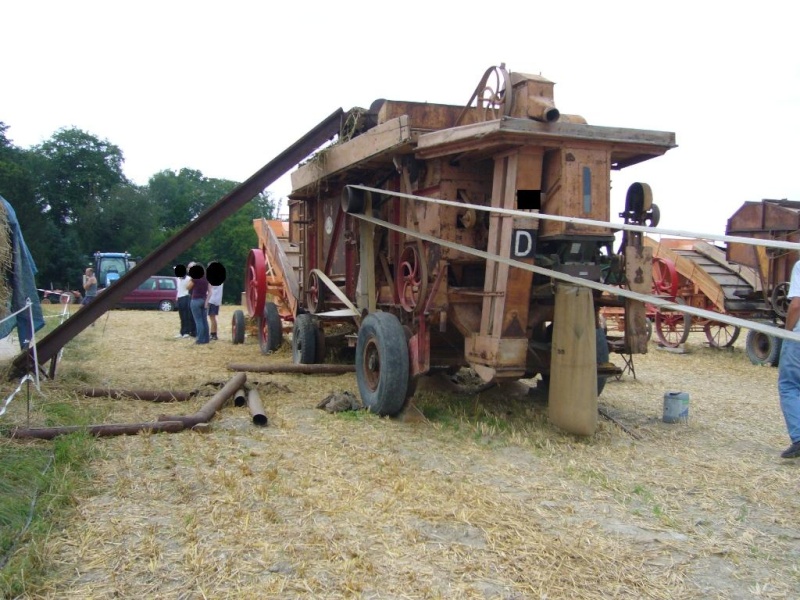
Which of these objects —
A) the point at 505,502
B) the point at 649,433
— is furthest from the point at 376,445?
the point at 649,433

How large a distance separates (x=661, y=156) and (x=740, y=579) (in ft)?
11.9

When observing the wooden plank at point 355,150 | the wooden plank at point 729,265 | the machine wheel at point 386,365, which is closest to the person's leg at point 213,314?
the wooden plank at point 355,150

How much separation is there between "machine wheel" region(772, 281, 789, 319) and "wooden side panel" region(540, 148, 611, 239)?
6.90m

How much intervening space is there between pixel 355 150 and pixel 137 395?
10.4 ft

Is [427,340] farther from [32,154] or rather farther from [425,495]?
[32,154]

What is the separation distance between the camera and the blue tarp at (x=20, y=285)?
21.4 feet

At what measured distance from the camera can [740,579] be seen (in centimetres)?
311

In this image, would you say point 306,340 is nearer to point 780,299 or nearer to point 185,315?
point 185,315

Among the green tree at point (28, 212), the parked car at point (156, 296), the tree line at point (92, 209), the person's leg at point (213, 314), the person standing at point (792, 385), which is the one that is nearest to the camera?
the person standing at point (792, 385)

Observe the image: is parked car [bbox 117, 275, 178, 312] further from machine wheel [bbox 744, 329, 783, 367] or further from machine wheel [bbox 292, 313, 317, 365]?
machine wheel [bbox 744, 329, 783, 367]

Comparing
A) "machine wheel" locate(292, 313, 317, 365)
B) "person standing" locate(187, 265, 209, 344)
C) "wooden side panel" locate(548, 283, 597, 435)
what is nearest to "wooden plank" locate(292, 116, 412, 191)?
"machine wheel" locate(292, 313, 317, 365)

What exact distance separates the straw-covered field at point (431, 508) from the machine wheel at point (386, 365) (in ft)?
0.57

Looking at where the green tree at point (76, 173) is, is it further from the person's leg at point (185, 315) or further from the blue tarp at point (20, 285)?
the blue tarp at point (20, 285)

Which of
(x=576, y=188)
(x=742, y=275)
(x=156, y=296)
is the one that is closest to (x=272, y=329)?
(x=576, y=188)
